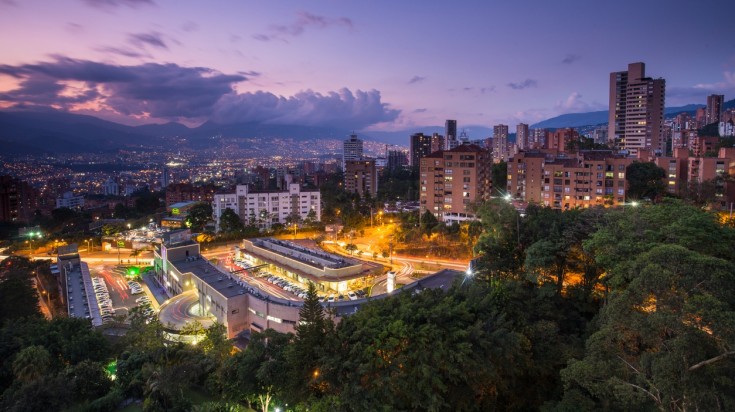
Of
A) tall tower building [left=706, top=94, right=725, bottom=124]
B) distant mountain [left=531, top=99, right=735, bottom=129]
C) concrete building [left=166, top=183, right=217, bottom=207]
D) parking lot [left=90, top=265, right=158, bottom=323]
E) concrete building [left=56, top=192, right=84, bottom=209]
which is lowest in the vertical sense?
parking lot [left=90, top=265, right=158, bottom=323]

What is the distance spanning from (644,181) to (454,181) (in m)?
11.6

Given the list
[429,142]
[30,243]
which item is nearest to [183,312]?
[30,243]

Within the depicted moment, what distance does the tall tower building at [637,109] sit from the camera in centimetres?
4856

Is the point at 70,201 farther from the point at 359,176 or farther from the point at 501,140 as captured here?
the point at 501,140

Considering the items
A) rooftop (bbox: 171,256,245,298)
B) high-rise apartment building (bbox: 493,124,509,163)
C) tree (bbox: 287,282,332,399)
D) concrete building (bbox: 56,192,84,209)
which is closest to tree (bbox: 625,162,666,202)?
rooftop (bbox: 171,256,245,298)

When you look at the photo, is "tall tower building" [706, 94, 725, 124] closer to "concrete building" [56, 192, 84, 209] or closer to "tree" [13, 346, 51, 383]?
"tree" [13, 346, 51, 383]

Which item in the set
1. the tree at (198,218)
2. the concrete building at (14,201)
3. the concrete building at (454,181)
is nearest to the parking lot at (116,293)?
the tree at (198,218)

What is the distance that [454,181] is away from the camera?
30750 millimetres

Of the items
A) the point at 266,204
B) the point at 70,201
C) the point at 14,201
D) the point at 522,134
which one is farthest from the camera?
the point at 522,134

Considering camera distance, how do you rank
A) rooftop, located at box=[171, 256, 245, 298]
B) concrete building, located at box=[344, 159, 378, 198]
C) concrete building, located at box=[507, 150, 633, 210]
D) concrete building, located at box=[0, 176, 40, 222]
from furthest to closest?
concrete building, located at box=[344, 159, 378, 198]
concrete building, located at box=[0, 176, 40, 222]
concrete building, located at box=[507, 150, 633, 210]
rooftop, located at box=[171, 256, 245, 298]

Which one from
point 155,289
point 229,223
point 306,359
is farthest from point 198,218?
point 306,359

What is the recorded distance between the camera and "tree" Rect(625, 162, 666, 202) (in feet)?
85.3

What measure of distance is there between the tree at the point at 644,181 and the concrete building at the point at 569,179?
817 millimetres

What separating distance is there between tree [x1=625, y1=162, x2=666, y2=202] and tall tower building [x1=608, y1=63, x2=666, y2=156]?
79.2 feet
